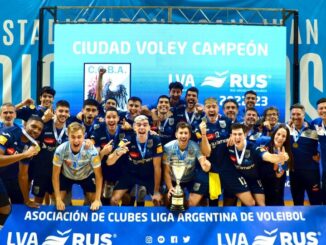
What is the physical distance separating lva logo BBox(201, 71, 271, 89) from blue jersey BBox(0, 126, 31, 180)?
411cm

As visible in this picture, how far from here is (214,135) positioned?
22.4ft

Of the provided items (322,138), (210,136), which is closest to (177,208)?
(210,136)

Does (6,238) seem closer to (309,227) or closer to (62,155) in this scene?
(62,155)

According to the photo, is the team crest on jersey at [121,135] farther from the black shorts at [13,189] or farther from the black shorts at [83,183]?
the black shorts at [13,189]

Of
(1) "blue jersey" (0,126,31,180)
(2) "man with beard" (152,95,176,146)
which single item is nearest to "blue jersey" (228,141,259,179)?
(2) "man with beard" (152,95,176,146)

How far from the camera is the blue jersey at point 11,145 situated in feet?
20.3

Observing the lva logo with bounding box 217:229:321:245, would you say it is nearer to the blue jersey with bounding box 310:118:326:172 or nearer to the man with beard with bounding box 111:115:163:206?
the man with beard with bounding box 111:115:163:206

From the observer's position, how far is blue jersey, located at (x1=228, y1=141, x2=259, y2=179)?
254 inches

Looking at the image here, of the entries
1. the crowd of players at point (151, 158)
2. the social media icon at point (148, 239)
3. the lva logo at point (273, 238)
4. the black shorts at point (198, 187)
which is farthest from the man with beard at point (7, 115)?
the lva logo at point (273, 238)

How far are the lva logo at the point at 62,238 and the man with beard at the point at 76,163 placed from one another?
1.03ft

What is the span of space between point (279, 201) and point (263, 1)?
187 inches

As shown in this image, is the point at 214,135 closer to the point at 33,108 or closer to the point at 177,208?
the point at 177,208

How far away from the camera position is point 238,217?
594 centimetres

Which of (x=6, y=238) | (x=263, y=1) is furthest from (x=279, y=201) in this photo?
(x=263, y=1)
